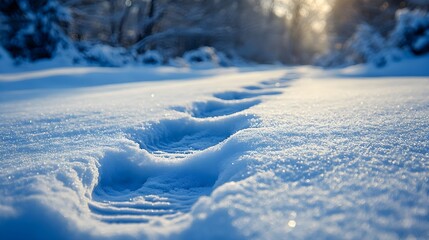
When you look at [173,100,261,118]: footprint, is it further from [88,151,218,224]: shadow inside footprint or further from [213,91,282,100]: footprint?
[88,151,218,224]: shadow inside footprint

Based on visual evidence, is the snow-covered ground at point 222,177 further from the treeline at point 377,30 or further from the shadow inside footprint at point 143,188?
the treeline at point 377,30

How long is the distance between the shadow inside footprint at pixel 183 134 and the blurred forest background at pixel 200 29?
5.32 m

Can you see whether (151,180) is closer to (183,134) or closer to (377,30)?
(183,134)

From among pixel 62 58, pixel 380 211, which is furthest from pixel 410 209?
pixel 62 58

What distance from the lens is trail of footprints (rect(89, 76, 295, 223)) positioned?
27.1 inches

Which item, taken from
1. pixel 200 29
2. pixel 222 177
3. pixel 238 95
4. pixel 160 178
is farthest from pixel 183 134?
pixel 200 29

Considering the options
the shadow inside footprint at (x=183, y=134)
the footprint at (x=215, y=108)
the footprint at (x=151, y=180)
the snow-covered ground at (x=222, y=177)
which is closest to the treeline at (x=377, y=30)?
the footprint at (x=215, y=108)

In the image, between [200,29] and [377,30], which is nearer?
[377,30]

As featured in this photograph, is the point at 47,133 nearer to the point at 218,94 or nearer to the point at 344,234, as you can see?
the point at 344,234

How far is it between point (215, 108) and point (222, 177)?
1147mm

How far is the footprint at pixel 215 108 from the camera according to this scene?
1.71 m

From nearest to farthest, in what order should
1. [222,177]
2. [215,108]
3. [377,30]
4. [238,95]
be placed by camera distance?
[222,177]
[215,108]
[238,95]
[377,30]

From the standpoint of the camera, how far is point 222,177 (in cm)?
75

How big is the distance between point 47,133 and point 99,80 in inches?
115
